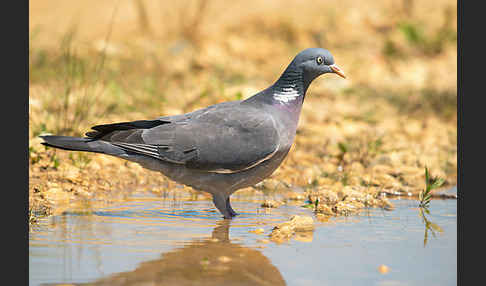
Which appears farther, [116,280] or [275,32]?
[275,32]

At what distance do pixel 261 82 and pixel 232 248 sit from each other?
4928mm

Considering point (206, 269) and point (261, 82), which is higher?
point (261, 82)

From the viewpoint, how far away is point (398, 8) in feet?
35.8

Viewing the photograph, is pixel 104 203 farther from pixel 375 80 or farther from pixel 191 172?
pixel 375 80

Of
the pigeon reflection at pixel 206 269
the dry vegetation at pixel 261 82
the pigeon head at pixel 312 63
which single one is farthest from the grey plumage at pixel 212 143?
the pigeon reflection at pixel 206 269

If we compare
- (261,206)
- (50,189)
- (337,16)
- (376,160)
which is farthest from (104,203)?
(337,16)

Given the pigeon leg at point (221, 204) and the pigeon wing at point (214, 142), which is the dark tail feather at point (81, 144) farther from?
the pigeon leg at point (221, 204)

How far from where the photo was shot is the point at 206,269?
3.74 metres

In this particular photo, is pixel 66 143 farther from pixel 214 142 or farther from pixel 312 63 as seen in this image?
pixel 312 63

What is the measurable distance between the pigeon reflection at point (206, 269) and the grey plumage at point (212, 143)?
0.78 metres

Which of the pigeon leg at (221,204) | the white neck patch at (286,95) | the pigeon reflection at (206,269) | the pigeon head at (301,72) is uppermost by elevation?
the pigeon head at (301,72)

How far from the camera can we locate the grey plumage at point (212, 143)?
193 inches

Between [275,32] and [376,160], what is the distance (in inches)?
165

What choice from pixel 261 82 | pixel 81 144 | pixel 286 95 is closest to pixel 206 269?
pixel 81 144
